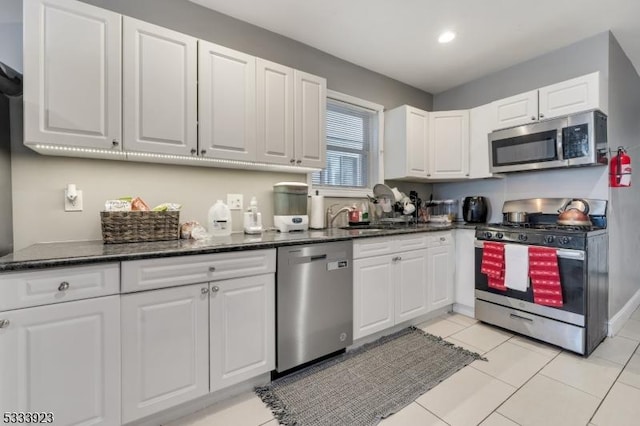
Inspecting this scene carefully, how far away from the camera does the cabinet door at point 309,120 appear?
2.24 metres

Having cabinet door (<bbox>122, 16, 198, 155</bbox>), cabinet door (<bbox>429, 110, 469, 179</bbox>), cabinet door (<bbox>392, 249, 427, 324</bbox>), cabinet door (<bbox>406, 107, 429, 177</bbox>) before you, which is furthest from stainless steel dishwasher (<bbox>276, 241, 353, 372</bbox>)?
cabinet door (<bbox>429, 110, 469, 179</bbox>)

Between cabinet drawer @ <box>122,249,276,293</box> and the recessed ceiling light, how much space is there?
2.36 metres

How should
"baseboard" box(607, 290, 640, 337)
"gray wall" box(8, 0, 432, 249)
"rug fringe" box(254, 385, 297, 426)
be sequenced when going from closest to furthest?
1. "rug fringe" box(254, 385, 297, 426)
2. "gray wall" box(8, 0, 432, 249)
3. "baseboard" box(607, 290, 640, 337)

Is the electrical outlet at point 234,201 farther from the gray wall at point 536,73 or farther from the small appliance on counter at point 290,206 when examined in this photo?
the gray wall at point 536,73

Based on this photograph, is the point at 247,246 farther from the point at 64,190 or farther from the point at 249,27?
the point at 249,27

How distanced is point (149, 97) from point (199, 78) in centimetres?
33

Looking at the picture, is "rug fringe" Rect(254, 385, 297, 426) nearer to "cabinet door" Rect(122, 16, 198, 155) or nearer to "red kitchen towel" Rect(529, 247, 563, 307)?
"cabinet door" Rect(122, 16, 198, 155)

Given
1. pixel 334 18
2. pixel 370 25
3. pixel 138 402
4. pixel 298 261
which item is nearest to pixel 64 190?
pixel 138 402

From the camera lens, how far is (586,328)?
2.01 m

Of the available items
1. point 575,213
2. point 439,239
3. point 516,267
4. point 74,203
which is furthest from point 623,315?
point 74,203

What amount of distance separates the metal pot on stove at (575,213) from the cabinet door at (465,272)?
2.26ft

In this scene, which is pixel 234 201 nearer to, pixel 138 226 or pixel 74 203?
pixel 138 226

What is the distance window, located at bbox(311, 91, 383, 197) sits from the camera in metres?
2.85

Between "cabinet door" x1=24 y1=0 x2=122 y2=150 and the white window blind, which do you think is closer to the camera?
"cabinet door" x1=24 y1=0 x2=122 y2=150
